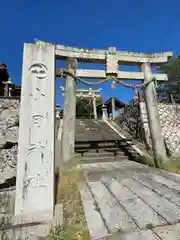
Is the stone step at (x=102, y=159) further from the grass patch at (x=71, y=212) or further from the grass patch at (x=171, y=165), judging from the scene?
the grass patch at (x=71, y=212)

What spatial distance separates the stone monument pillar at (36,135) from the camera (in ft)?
6.75

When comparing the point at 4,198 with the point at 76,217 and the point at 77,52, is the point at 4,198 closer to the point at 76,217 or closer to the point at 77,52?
the point at 76,217

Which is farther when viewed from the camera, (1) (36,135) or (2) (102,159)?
(2) (102,159)

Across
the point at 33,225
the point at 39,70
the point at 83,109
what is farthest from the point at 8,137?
the point at 83,109

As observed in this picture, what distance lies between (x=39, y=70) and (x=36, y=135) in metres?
1.08

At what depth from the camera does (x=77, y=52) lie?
4.74 meters

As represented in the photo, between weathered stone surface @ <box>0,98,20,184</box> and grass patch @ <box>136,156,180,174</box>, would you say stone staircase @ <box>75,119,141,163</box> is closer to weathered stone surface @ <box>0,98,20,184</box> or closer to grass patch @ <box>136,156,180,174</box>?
grass patch @ <box>136,156,180,174</box>

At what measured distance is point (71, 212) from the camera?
2.12 meters

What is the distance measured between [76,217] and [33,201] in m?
0.64

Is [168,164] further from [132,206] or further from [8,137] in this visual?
[8,137]

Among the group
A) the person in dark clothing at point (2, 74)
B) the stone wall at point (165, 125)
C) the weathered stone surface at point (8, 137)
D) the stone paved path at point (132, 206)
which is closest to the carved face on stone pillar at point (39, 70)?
the stone paved path at point (132, 206)

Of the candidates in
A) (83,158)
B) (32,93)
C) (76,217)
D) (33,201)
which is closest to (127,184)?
(76,217)

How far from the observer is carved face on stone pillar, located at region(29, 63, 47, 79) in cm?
243

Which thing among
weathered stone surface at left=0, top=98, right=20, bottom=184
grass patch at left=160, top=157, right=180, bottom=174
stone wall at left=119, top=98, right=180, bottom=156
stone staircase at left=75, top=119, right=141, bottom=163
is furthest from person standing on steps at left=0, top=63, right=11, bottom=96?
grass patch at left=160, top=157, right=180, bottom=174
